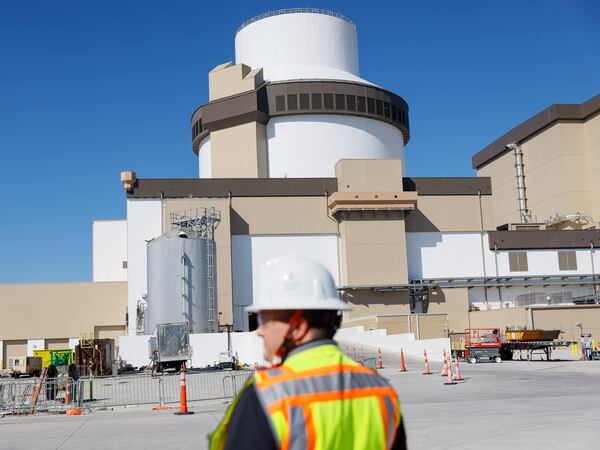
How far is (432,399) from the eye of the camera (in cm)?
1811

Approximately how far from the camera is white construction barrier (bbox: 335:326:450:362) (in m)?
42.0

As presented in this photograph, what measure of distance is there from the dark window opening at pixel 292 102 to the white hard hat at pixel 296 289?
56779 millimetres

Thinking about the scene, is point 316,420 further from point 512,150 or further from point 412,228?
point 512,150

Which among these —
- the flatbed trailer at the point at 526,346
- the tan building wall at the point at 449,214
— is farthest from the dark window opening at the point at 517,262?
the flatbed trailer at the point at 526,346

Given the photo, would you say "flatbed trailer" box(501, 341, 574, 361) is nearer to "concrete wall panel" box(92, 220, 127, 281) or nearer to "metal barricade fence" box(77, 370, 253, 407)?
"metal barricade fence" box(77, 370, 253, 407)

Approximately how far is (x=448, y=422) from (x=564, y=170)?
57.3 meters

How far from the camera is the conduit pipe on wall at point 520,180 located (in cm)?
7006

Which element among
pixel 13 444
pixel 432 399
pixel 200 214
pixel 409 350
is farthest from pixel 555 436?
pixel 200 214

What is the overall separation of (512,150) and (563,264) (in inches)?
733

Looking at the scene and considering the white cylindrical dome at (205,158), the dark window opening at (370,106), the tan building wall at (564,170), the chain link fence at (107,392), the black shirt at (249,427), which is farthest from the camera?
the tan building wall at (564,170)

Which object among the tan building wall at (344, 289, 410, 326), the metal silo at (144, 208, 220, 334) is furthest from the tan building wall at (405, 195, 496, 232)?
the metal silo at (144, 208, 220, 334)

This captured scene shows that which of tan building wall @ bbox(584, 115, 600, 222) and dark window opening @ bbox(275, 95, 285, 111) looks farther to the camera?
tan building wall @ bbox(584, 115, 600, 222)

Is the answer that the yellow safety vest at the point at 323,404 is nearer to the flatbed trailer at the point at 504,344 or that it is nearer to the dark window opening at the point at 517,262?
the flatbed trailer at the point at 504,344

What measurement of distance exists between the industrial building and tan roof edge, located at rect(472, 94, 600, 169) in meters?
0.21
